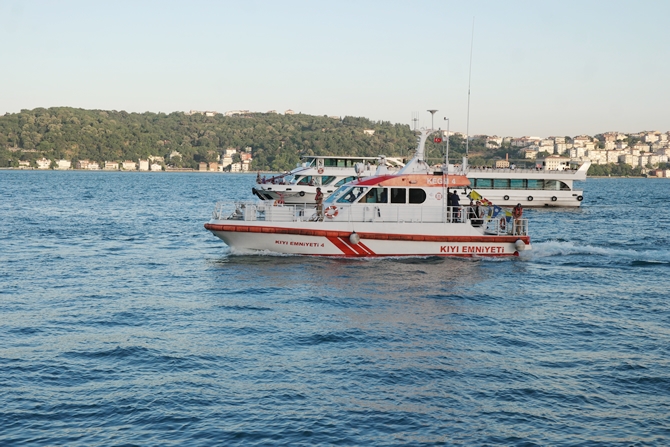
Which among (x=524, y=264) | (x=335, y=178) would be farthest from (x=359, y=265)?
(x=335, y=178)

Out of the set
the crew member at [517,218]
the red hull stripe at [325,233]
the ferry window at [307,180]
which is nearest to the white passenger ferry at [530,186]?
the ferry window at [307,180]

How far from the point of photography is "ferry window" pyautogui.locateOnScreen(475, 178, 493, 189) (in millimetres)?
62281

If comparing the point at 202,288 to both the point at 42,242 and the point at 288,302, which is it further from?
the point at 42,242

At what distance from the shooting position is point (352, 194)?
27672mm

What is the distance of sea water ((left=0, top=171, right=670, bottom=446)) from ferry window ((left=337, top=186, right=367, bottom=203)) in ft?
8.23

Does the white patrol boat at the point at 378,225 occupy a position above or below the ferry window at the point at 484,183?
below

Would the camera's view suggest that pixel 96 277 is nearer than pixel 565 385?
No

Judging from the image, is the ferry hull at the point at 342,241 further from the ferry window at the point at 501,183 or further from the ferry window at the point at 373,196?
the ferry window at the point at 501,183

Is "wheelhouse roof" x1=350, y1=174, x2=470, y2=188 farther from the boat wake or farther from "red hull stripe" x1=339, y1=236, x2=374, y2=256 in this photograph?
the boat wake

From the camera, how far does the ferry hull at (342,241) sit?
26562 mm

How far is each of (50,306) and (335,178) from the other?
3646 cm

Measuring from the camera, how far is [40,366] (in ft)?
45.4

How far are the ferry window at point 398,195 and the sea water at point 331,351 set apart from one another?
242 centimetres

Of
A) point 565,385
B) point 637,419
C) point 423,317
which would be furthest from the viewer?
point 423,317
